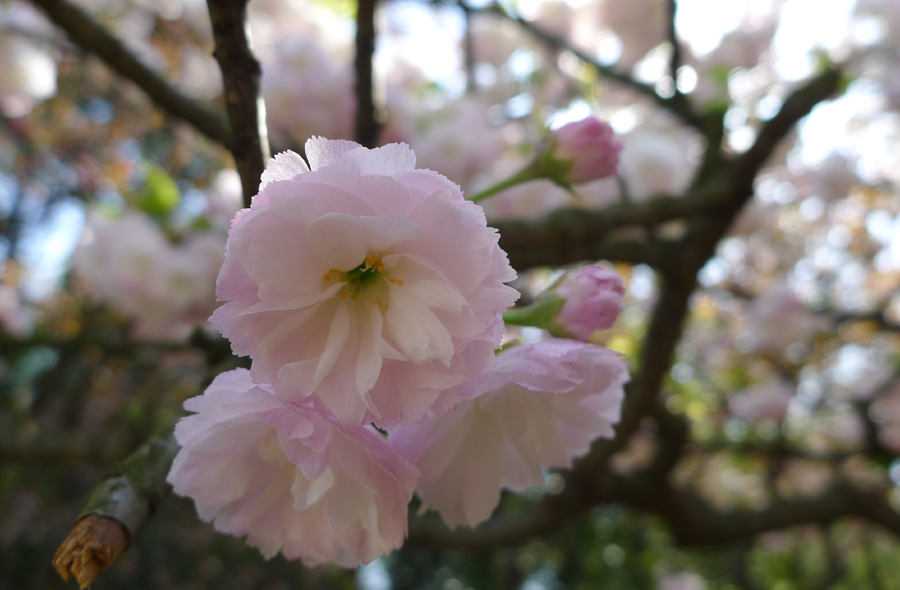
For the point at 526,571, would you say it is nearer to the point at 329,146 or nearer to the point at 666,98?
the point at 666,98

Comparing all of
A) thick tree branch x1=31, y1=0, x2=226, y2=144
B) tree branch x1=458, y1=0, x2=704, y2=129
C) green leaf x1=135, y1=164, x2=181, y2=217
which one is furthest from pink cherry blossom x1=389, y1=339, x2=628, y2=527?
tree branch x1=458, y1=0, x2=704, y2=129

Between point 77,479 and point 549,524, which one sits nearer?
point 549,524

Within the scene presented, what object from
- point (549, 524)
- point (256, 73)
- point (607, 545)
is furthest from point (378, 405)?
point (607, 545)

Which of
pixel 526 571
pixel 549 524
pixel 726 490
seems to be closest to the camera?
pixel 549 524

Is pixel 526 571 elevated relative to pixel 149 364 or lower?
lower

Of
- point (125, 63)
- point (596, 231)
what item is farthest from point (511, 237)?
point (125, 63)

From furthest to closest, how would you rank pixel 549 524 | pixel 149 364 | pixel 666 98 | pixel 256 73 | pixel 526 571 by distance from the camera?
1. pixel 526 571
2. pixel 149 364
3. pixel 549 524
4. pixel 666 98
5. pixel 256 73

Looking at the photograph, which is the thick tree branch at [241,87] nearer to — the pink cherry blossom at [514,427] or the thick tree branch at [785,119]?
the pink cherry blossom at [514,427]
